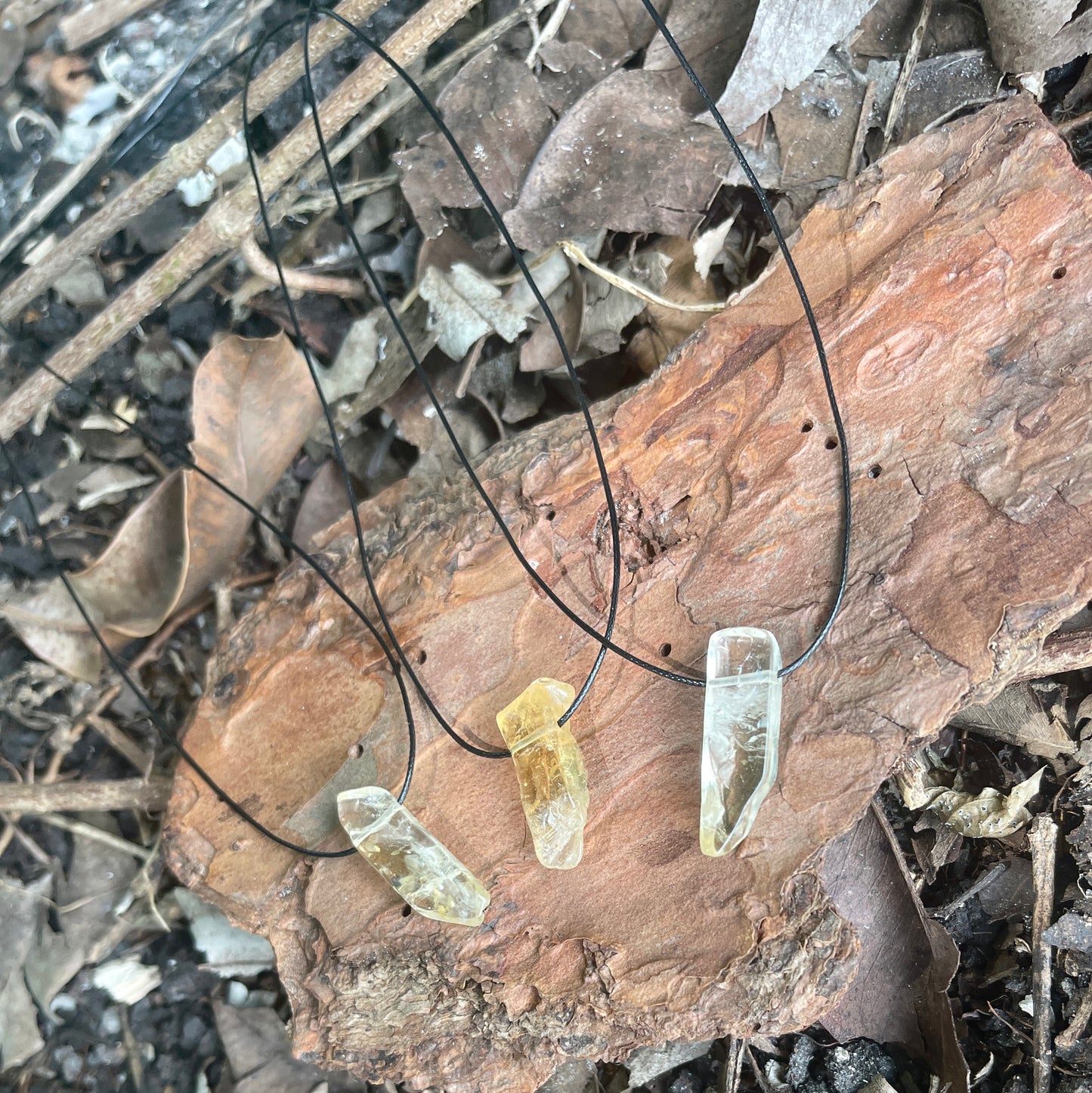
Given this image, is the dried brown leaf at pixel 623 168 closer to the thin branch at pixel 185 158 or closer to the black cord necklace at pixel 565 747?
the black cord necklace at pixel 565 747

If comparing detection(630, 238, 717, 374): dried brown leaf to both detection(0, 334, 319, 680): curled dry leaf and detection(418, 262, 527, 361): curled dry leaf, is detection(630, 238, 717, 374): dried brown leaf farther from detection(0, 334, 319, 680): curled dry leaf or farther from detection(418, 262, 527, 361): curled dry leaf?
detection(0, 334, 319, 680): curled dry leaf

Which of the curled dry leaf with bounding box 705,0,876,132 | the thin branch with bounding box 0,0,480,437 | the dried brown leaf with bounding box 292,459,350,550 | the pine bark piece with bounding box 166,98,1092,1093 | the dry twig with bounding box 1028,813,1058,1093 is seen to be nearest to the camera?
the pine bark piece with bounding box 166,98,1092,1093

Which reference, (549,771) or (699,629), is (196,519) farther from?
(699,629)

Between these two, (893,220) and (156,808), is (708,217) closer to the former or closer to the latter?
(893,220)

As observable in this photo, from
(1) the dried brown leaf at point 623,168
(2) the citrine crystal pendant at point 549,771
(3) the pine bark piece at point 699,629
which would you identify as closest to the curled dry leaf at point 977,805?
(3) the pine bark piece at point 699,629

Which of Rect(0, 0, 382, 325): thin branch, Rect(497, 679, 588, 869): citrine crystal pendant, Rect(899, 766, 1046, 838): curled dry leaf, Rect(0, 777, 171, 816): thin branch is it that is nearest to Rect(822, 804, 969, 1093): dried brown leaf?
Rect(899, 766, 1046, 838): curled dry leaf

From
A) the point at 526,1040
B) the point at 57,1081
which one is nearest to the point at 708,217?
the point at 526,1040
